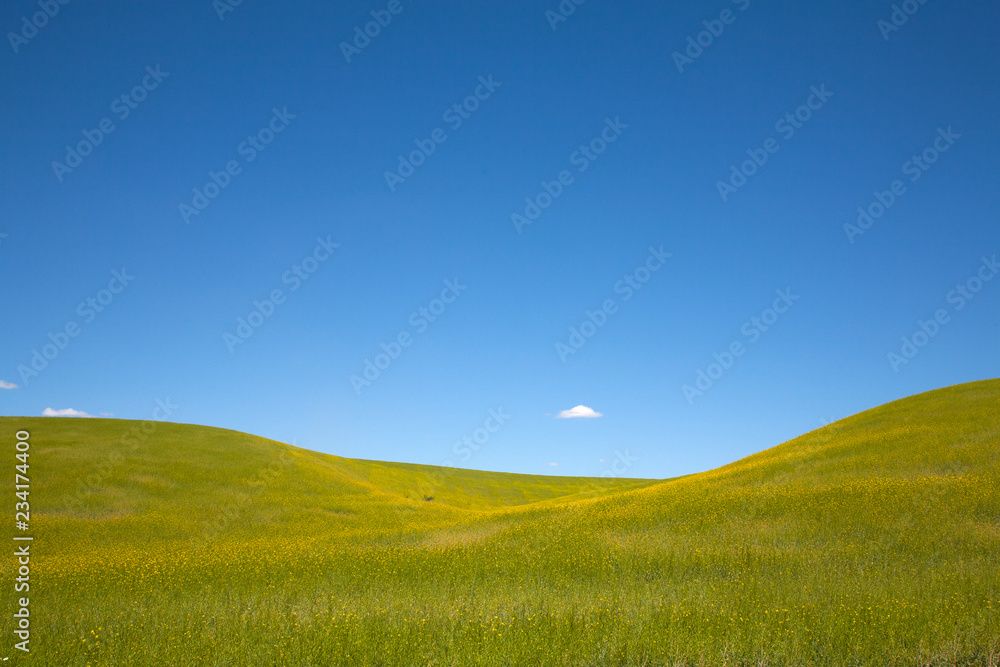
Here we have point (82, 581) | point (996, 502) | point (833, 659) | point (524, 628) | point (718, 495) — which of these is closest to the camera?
point (833, 659)

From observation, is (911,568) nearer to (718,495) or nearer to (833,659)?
(833,659)

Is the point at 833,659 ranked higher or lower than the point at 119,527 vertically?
lower

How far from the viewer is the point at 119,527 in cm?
2362

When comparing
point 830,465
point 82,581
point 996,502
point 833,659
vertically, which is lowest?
point 833,659

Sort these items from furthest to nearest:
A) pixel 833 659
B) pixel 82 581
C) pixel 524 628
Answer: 1. pixel 82 581
2. pixel 524 628
3. pixel 833 659

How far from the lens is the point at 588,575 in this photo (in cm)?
1209

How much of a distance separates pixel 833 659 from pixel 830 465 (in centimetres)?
1846

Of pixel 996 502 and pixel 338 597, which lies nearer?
pixel 338 597

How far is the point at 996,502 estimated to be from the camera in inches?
585

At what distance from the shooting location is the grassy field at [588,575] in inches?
278

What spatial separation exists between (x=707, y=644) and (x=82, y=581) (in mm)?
13245

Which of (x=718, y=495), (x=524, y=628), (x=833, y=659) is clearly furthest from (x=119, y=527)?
(x=833, y=659)

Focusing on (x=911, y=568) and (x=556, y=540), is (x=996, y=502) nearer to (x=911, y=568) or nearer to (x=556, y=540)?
(x=911, y=568)

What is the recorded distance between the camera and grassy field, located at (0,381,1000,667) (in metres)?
7.05
